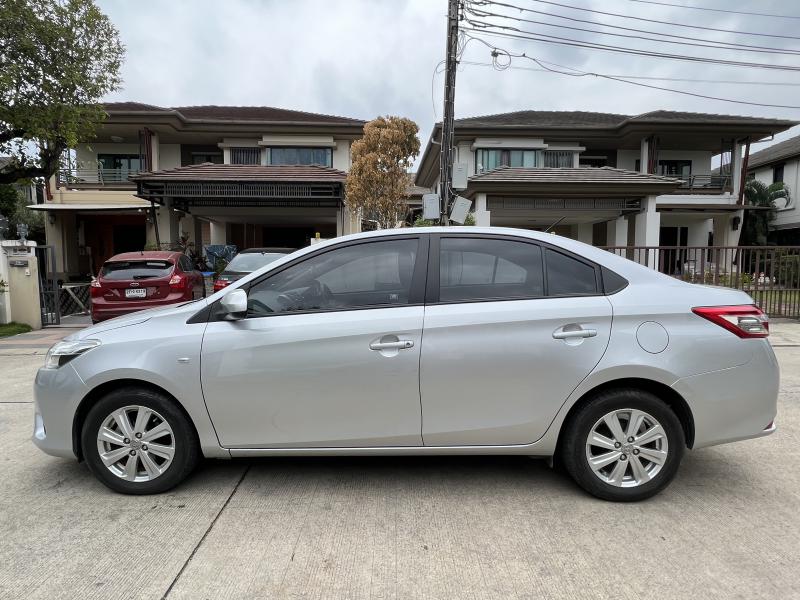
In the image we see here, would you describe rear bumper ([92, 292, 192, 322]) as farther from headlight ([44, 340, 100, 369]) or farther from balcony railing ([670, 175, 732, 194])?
balcony railing ([670, 175, 732, 194])

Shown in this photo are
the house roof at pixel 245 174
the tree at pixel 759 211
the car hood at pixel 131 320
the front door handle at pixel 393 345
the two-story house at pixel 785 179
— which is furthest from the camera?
the two-story house at pixel 785 179

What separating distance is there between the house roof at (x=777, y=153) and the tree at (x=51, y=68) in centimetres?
3257

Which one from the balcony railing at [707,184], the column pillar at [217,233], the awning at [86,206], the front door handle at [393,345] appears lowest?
the front door handle at [393,345]

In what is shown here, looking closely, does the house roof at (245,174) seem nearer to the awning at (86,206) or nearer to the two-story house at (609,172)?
the two-story house at (609,172)

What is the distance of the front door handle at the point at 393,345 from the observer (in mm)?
3141

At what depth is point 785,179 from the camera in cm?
2992

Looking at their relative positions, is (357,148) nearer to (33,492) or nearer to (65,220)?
(33,492)

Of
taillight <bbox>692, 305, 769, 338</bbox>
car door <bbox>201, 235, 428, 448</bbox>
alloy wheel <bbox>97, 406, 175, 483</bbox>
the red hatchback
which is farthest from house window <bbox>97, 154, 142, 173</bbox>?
taillight <bbox>692, 305, 769, 338</bbox>

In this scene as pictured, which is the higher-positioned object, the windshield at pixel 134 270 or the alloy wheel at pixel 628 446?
the windshield at pixel 134 270

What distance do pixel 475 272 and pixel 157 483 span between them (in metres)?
2.42

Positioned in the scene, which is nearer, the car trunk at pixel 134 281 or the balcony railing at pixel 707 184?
the car trunk at pixel 134 281

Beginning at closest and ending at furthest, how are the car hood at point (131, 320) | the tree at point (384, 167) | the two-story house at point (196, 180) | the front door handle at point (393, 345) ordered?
the front door handle at point (393, 345) < the car hood at point (131, 320) < the tree at point (384, 167) < the two-story house at point (196, 180)

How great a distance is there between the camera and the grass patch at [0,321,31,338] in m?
10.5

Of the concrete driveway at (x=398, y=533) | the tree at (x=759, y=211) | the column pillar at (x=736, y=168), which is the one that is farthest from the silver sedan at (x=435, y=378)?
the tree at (x=759, y=211)
